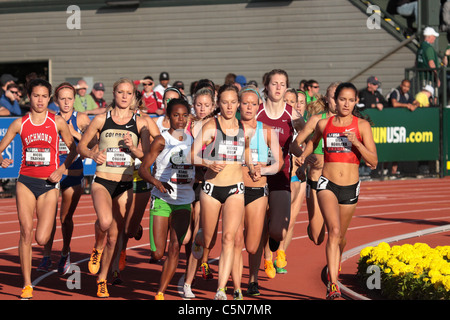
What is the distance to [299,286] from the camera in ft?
31.5

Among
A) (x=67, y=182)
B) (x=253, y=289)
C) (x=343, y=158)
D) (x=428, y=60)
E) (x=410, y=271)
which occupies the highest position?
(x=428, y=60)

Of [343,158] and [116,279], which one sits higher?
[343,158]

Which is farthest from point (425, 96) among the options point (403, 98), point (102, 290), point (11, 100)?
point (102, 290)

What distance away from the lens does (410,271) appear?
8727 mm

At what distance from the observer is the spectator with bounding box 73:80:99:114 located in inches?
763

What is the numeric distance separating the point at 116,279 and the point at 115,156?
1474 millimetres

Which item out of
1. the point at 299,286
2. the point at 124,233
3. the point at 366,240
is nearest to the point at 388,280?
the point at 299,286

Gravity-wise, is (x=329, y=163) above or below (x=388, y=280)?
above

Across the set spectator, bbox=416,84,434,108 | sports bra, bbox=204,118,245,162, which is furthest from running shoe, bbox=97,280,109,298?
spectator, bbox=416,84,434,108

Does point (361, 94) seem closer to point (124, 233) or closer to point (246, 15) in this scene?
point (246, 15)

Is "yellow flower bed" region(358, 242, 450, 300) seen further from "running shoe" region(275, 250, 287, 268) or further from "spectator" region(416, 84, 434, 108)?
"spectator" region(416, 84, 434, 108)

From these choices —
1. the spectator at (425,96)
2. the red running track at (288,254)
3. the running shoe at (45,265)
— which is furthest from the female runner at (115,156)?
the spectator at (425,96)

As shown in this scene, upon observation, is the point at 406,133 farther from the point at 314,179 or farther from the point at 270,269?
the point at 270,269
